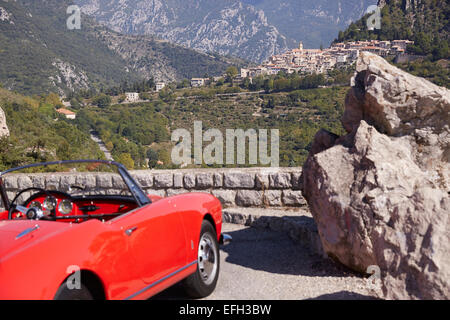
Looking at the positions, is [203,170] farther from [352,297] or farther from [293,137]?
[293,137]

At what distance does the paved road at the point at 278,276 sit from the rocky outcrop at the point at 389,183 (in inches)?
10.8

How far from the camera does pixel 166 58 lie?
608 ft

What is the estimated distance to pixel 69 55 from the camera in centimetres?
12494

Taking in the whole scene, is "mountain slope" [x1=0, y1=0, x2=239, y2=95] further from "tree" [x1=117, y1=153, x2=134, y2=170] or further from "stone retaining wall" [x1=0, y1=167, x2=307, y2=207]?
"stone retaining wall" [x1=0, y1=167, x2=307, y2=207]

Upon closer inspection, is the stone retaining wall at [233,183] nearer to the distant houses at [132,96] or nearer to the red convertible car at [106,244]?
the red convertible car at [106,244]

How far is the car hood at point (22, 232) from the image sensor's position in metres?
2.57

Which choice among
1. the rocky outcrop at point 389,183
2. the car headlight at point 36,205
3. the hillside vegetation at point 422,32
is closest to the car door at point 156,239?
the car headlight at point 36,205

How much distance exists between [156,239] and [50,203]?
898 mm

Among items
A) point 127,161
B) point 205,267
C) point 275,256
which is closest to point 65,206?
point 205,267

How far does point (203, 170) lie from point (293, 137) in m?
35.0

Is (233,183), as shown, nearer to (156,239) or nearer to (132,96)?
(156,239)

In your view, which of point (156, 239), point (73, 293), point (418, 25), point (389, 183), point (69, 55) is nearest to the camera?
point (73, 293)

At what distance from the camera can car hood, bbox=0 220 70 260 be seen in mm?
2570

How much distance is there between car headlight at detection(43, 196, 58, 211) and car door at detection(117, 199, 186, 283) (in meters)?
0.67
